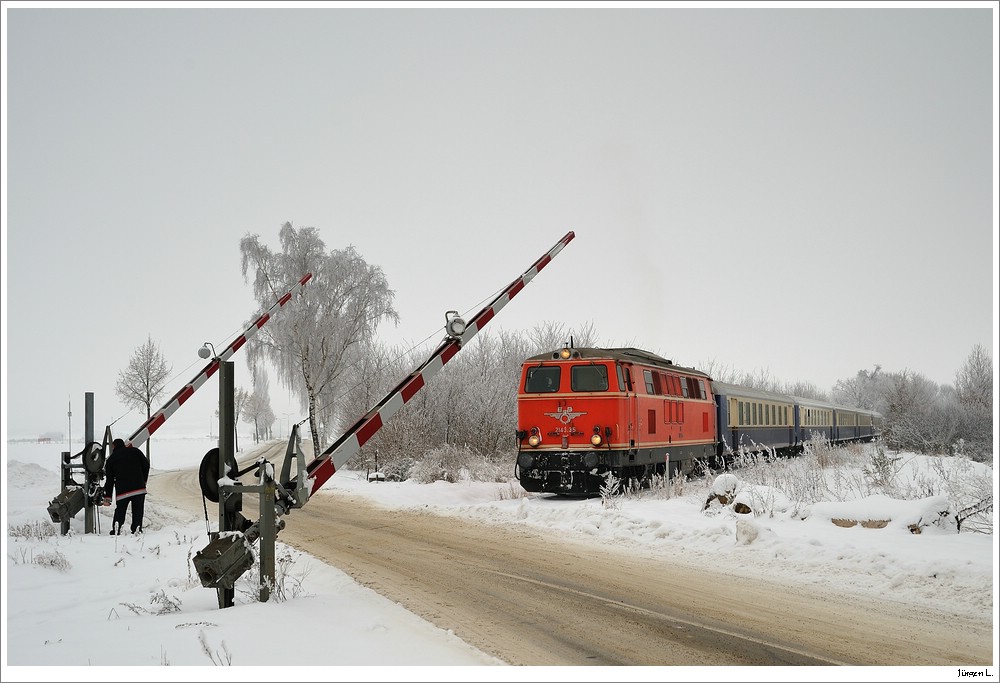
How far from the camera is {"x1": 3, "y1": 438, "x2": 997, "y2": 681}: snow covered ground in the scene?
5.59 meters

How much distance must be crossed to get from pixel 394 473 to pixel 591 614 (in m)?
19.5

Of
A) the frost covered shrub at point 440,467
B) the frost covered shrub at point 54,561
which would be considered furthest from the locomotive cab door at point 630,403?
the frost covered shrub at point 54,561

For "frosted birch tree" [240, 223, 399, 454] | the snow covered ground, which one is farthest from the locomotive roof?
"frosted birch tree" [240, 223, 399, 454]

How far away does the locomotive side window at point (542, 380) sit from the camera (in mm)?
16688

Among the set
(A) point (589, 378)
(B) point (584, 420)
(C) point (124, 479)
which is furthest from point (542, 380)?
(C) point (124, 479)

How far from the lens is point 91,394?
13109 millimetres

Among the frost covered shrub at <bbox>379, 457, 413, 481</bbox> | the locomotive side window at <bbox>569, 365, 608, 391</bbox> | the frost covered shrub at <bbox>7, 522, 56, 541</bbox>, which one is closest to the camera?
the frost covered shrub at <bbox>7, 522, 56, 541</bbox>

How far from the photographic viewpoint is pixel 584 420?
16219 millimetres

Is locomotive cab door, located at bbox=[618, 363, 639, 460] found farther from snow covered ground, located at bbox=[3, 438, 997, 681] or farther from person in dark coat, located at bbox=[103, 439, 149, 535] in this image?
person in dark coat, located at bbox=[103, 439, 149, 535]

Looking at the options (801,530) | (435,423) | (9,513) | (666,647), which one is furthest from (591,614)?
(435,423)

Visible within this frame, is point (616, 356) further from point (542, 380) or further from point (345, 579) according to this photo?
point (345, 579)

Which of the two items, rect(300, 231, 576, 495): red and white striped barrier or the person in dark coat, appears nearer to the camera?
rect(300, 231, 576, 495): red and white striped barrier

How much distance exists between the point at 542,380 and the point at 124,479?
8.15m

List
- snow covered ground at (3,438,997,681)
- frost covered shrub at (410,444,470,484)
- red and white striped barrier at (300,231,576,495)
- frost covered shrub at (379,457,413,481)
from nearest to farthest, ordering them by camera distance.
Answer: snow covered ground at (3,438,997,681) < red and white striped barrier at (300,231,576,495) < frost covered shrub at (410,444,470,484) < frost covered shrub at (379,457,413,481)
